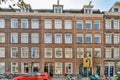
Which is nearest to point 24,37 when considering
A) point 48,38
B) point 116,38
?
point 48,38

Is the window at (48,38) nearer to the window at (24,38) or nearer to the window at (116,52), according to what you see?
the window at (24,38)

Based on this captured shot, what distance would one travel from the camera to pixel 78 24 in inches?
2520

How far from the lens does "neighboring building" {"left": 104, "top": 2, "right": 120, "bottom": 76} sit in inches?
2501

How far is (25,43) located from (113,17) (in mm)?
18044

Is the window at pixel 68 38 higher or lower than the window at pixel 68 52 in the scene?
higher

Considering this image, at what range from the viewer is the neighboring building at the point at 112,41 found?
6353cm

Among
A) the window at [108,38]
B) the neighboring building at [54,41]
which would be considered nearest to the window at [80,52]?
the neighboring building at [54,41]

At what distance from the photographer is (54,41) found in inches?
2495

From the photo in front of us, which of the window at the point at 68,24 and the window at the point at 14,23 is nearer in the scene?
the window at the point at 14,23

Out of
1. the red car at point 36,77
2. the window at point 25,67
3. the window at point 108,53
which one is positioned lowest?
the window at point 25,67

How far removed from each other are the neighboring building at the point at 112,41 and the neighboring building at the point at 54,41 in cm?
20

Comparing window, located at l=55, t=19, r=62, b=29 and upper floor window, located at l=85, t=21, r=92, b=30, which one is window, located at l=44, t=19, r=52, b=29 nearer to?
window, located at l=55, t=19, r=62, b=29

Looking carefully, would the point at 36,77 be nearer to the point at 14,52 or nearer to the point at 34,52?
the point at 34,52

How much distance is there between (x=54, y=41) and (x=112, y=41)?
11428 millimetres
